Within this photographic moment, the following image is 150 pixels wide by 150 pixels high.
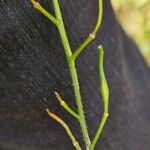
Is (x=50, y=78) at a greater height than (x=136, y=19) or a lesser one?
greater

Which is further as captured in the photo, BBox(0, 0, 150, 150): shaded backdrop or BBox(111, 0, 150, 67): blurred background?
BBox(111, 0, 150, 67): blurred background

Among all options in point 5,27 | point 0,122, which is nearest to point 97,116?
point 0,122

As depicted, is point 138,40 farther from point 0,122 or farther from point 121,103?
point 0,122

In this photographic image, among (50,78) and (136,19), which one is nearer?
(50,78)

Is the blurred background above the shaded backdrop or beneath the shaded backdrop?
beneath

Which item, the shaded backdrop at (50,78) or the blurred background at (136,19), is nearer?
the shaded backdrop at (50,78)

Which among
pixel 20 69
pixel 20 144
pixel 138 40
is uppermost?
pixel 20 69

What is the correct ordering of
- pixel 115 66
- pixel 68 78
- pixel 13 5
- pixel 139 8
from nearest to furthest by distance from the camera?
pixel 13 5
pixel 68 78
pixel 115 66
pixel 139 8

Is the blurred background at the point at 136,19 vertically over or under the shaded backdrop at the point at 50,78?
under
